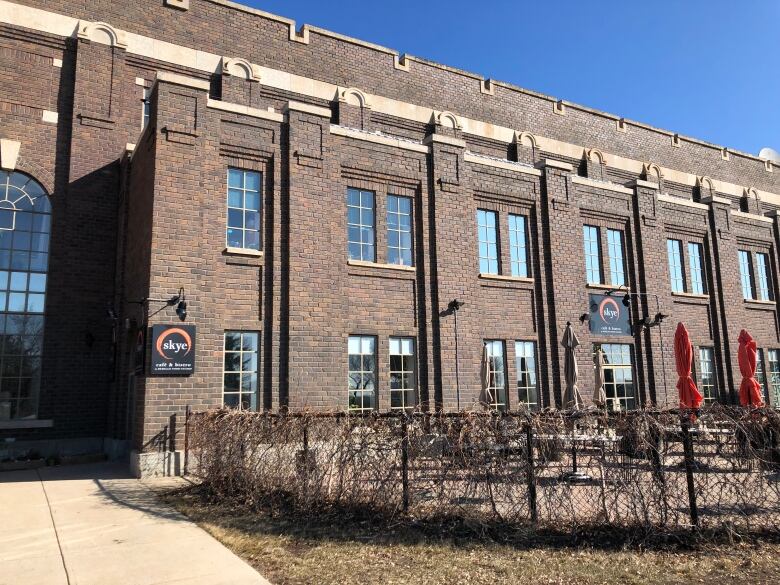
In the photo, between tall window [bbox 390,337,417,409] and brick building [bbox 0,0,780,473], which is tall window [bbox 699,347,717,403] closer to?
brick building [bbox 0,0,780,473]

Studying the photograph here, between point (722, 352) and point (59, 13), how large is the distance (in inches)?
912

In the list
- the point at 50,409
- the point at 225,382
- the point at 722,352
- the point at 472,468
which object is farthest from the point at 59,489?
the point at 722,352

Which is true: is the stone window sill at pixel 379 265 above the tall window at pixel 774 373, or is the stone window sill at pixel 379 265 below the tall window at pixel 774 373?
above

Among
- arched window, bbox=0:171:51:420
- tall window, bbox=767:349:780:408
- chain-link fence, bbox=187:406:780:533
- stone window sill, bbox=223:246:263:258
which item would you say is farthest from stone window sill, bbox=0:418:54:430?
tall window, bbox=767:349:780:408

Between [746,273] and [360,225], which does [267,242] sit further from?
[746,273]

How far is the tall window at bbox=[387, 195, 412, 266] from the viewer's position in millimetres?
16203

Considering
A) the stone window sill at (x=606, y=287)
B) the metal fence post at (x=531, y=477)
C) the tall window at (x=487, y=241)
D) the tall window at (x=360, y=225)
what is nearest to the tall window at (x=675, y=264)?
the stone window sill at (x=606, y=287)

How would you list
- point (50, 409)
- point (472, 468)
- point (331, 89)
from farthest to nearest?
1. point (331, 89)
2. point (50, 409)
3. point (472, 468)

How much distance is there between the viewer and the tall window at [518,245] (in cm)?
1808

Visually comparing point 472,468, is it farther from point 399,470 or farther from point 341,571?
point 341,571

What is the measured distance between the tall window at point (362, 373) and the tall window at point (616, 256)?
9.15 metres

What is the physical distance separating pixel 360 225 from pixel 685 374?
854cm

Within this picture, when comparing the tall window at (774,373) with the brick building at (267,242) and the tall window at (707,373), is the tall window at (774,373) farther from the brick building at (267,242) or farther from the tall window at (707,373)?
the brick building at (267,242)

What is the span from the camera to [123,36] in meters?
16.8
